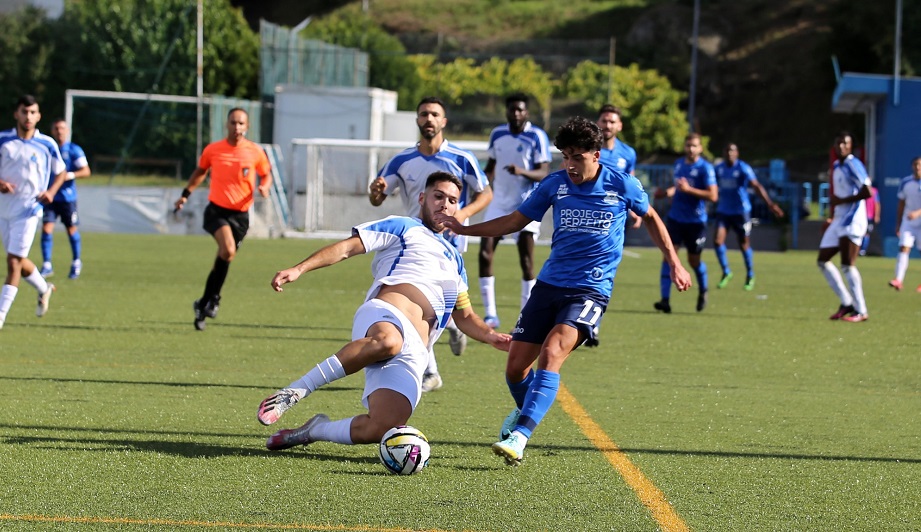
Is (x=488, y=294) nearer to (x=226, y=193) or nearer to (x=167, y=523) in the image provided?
(x=226, y=193)

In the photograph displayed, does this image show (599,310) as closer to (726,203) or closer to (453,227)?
(453,227)

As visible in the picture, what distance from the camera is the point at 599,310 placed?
6746 millimetres

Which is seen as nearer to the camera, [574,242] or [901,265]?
[574,242]

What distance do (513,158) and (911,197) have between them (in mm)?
9152

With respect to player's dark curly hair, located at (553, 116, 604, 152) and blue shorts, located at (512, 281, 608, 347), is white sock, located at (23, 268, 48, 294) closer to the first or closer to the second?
blue shorts, located at (512, 281, 608, 347)

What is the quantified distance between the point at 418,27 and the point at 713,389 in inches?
2661

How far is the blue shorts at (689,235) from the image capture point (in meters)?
15.7

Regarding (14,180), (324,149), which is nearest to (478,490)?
(14,180)

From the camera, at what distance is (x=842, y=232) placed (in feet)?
48.7

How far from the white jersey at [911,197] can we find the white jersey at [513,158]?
8420 mm

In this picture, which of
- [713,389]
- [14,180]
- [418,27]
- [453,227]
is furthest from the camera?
[418,27]

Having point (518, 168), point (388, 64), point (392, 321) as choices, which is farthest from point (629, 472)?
point (388, 64)

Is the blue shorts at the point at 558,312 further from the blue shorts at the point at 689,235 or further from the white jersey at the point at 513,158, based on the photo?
the blue shorts at the point at 689,235

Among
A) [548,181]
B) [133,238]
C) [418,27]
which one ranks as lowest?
[133,238]
